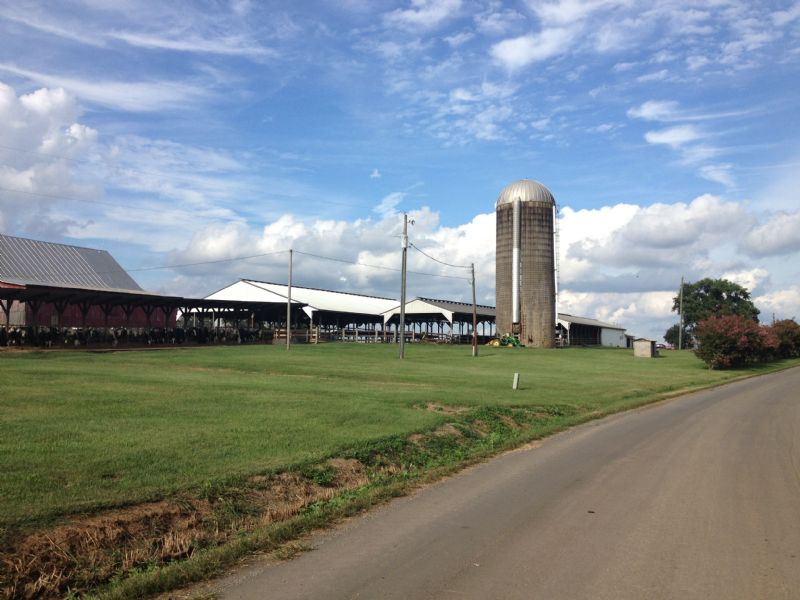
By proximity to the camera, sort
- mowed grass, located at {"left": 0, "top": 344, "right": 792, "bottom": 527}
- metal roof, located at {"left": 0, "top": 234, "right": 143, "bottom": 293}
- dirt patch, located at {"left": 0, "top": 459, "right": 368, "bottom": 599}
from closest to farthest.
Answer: dirt patch, located at {"left": 0, "top": 459, "right": 368, "bottom": 599} → mowed grass, located at {"left": 0, "top": 344, "right": 792, "bottom": 527} → metal roof, located at {"left": 0, "top": 234, "right": 143, "bottom": 293}

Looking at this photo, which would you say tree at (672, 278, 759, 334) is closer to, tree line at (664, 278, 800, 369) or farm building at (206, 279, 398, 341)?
tree line at (664, 278, 800, 369)

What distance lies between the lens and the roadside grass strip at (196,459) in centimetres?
689

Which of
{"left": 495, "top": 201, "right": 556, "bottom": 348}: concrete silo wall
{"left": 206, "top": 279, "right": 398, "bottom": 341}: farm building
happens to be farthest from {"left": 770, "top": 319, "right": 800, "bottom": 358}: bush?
{"left": 206, "top": 279, "right": 398, "bottom": 341}: farm building

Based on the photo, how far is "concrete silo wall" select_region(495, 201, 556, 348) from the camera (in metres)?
70.2

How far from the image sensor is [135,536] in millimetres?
7602

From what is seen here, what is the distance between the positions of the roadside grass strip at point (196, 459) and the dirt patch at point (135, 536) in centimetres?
2

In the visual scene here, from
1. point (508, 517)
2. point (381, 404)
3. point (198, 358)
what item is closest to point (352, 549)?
point (508, 517)

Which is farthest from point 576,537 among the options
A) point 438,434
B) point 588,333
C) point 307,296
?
point 588,333

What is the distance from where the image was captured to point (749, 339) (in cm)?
5231

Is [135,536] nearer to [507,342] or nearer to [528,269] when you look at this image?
[507,342]

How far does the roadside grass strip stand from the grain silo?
4592 centimetres

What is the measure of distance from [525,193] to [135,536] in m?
67.8

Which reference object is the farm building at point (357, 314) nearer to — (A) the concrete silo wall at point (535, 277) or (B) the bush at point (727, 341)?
(A) the concrete silo wall at point (535, 277)

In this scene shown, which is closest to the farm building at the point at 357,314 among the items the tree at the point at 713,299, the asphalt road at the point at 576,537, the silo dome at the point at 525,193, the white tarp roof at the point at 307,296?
the white tarp roof at the point at 307,296
